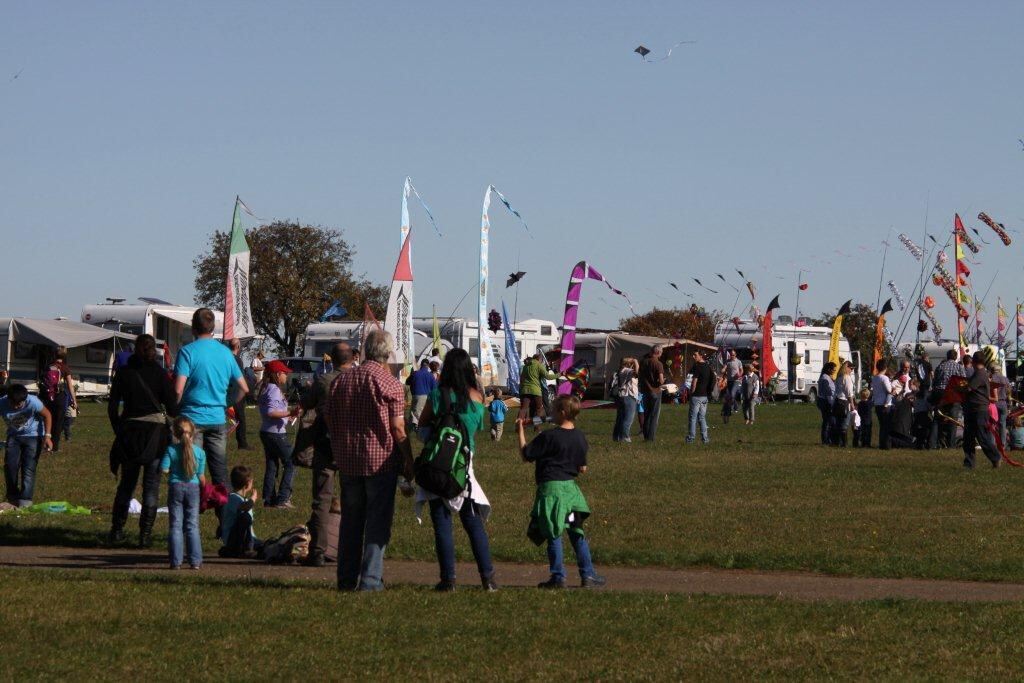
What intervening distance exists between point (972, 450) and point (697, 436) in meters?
8.85

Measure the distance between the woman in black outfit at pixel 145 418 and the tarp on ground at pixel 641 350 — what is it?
138 ft

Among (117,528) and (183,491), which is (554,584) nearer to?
(183,491)

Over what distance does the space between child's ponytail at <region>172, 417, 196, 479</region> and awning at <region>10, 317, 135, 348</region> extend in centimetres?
3653

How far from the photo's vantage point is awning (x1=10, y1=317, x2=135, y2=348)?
47062 millimetres

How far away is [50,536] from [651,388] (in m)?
14.9

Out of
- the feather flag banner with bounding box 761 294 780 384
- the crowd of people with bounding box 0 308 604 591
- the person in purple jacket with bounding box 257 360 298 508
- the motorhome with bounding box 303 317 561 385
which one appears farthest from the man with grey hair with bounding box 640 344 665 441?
the feather flag banner with bounding box 761 294 780 384

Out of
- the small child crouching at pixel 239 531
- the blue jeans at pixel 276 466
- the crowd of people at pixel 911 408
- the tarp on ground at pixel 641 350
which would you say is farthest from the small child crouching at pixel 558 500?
the tarp on ground at pixel 641 350

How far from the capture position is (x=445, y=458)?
1000 centimetres

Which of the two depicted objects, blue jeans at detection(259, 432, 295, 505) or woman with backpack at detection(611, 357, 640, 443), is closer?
blue jeans at detection(259, 432, 295, 505)

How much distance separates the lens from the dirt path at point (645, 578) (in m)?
10.6

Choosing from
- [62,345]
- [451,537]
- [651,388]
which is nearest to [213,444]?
[451,537]

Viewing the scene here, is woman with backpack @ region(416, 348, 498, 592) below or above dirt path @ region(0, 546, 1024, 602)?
above

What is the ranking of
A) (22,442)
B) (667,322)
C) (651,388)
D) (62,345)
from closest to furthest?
(22,442) → (651,388) → (62,345) → (667,322)

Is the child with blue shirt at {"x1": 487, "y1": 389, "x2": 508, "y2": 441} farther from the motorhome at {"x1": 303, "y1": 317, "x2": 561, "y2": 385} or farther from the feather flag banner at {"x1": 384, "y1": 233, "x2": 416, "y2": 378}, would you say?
the motorhome at {"x1": 303, "y1": 317, "x2": 561, "y2": 385}
